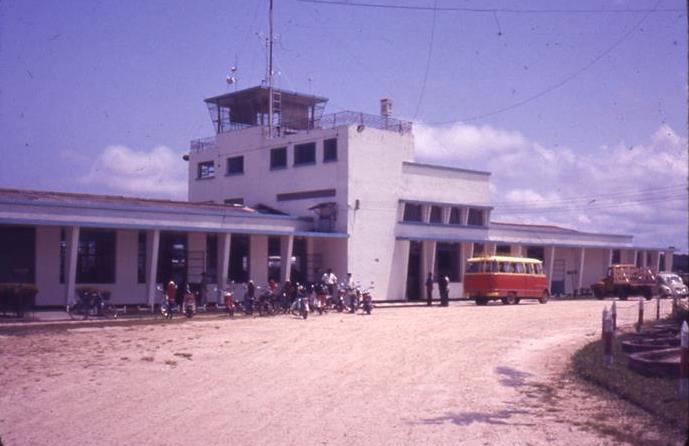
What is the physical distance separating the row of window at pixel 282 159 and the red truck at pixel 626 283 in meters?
18.3

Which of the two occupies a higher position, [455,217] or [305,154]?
[305,154]

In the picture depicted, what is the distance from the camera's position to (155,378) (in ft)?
44.7

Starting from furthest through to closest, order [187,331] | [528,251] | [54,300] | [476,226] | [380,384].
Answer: [528,251] < [476,226] < [54,300] < [187,331] < [380,384]

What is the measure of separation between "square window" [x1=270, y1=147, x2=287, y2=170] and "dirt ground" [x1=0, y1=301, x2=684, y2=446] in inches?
819

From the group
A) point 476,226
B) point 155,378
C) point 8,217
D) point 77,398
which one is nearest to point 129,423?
point 77,398

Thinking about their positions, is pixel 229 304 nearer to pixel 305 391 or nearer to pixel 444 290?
pixel 444 290

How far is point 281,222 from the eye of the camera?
3581cm

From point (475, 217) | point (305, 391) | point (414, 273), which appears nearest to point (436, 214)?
point (475, 217)

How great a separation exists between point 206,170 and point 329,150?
35.6 feet

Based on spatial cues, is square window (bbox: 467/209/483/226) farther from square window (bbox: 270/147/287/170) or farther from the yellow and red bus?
square window (bbox: 270/147/287/170)

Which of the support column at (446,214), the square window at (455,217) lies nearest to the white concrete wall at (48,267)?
the support column at (446,214)

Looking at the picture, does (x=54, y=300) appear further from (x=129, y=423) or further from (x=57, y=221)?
(x=129, y=423)

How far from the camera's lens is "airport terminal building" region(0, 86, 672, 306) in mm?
29250

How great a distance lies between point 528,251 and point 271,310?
2509cm
